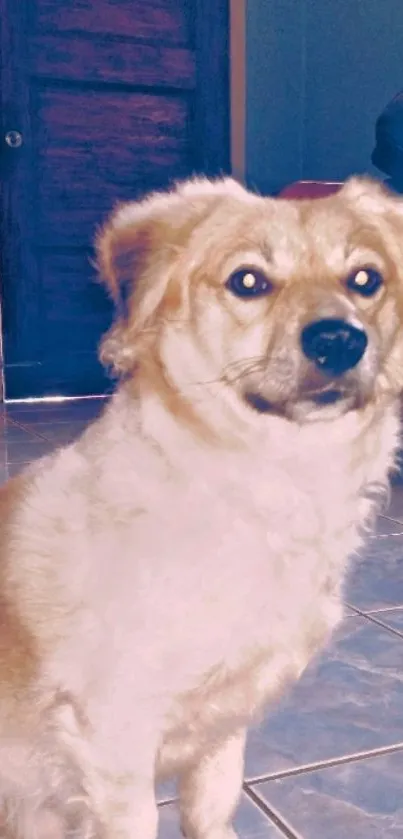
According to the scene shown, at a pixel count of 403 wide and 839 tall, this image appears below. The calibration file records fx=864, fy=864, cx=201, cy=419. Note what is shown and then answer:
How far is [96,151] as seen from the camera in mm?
5859

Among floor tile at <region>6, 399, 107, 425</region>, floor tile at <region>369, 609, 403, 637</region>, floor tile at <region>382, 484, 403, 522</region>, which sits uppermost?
floor tile at <region>369, 609, 403, 637</region>

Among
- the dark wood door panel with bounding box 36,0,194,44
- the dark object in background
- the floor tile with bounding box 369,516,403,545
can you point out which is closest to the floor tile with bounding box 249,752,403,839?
the floor tile with bounding box 369,516,403,545

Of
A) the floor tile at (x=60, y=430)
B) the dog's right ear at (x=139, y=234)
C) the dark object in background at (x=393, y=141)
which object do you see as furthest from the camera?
the floor tile at (x=60, y=430)

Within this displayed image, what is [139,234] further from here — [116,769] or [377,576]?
[377,576]

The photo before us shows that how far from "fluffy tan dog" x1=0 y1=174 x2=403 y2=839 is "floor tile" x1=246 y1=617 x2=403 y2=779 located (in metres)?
0.31

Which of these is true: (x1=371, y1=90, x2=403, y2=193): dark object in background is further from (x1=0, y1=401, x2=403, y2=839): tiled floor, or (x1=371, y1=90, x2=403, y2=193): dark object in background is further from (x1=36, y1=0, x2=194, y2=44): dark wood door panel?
(x1=36, y1=0, x2=194, y2=44): dark wood door panel

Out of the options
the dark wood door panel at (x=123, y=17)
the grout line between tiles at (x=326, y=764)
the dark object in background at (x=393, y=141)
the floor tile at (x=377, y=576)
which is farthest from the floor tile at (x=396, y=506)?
the dark wood door panel at (x=123, y=17)

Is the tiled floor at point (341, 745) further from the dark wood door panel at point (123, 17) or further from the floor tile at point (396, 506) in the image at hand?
the dark wood door panel at point (123, 17)

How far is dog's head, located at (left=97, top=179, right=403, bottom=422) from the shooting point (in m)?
1.37

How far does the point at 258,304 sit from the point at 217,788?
0.84 m

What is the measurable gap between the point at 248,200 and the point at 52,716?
914 millimetres

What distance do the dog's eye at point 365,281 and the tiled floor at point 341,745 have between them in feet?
3.09

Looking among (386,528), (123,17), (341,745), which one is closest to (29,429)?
(386,528)

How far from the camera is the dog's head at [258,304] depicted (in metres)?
1.37
